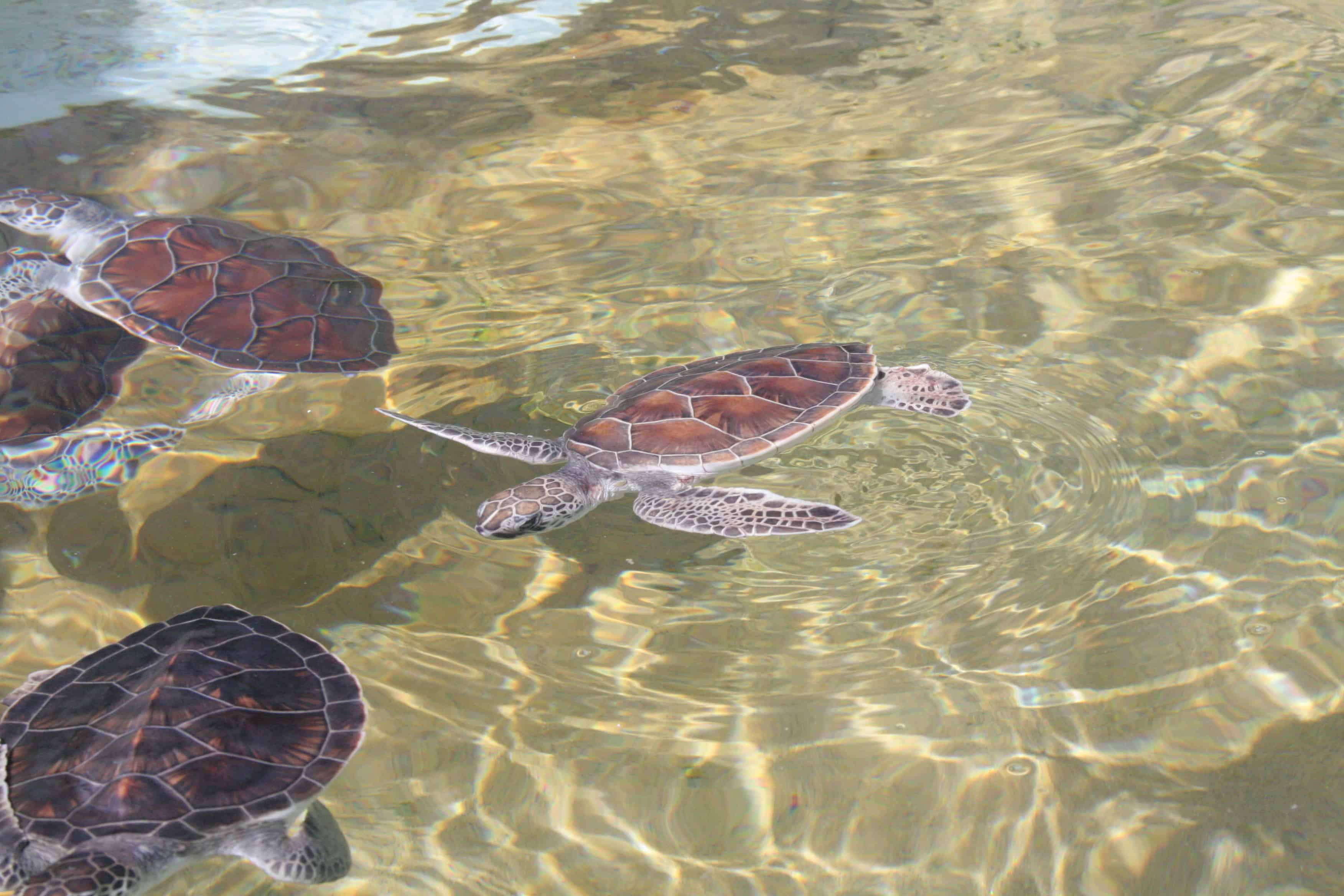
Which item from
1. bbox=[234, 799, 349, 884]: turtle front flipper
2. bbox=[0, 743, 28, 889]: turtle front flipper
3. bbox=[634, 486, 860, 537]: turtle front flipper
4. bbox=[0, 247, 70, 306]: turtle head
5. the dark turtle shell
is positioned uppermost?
bbox=[0, 247, 70, 306]: turtle head

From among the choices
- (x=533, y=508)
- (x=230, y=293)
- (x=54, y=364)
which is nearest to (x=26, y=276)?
(x=54, y=364)

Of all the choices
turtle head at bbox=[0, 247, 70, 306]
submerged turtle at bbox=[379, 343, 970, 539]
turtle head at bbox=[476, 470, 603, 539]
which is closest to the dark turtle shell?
turtle head at bbox=[0, 247, 70, 306]

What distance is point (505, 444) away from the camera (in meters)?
4.07

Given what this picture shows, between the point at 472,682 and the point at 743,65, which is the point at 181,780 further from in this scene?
the point at 743,65

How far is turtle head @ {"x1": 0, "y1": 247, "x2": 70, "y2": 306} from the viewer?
468 centimetres

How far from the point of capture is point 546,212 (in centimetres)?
589

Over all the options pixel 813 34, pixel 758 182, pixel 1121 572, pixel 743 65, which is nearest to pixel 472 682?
pixel 1121 572

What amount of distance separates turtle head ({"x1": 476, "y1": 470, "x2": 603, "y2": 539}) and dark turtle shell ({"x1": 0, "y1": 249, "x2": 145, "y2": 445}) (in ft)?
6.78

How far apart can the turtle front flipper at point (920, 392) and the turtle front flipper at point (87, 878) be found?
325cm

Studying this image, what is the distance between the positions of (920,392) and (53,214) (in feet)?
16.1

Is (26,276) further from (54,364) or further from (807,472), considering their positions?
(807,472)

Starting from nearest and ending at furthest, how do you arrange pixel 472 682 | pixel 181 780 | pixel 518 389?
pixel 181 780 → pixel 472 682 → pixel 518 389

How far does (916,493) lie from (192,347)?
334 centimetres

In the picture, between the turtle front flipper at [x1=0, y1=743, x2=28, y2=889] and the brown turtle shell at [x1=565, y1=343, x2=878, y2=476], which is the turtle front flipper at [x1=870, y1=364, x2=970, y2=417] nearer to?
the brown turtle shell at [x1=565, y1=343, x2=878, y2=476]
